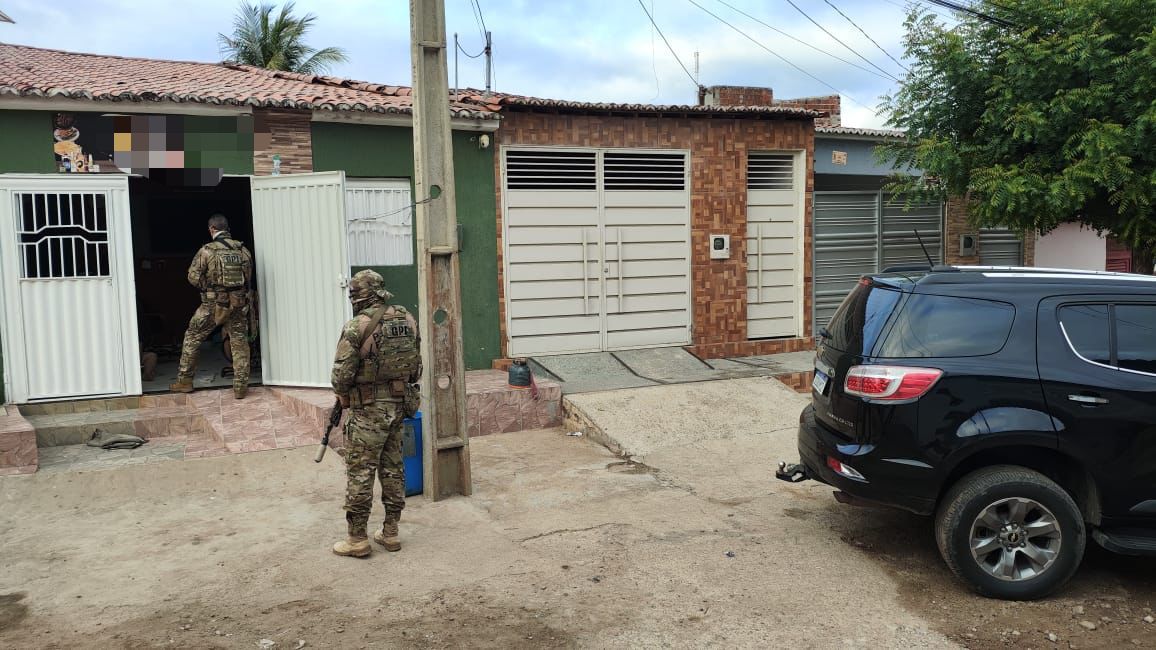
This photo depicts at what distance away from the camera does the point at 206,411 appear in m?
8.04

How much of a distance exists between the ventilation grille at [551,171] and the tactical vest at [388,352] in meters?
5.20

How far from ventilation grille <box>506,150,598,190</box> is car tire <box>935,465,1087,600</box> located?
6.85m

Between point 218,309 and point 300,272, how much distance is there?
0.84 metres

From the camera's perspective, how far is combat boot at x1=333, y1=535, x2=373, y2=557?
206 inches

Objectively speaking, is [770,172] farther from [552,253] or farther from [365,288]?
[365,288]

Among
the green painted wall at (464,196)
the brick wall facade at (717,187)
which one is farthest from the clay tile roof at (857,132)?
the green painted wall at (464,196)

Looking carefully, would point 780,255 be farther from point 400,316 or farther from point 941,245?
point 400,316

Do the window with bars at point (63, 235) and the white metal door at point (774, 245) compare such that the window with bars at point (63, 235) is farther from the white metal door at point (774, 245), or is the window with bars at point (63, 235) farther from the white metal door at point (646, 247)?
the white metal door at point (774, 245)

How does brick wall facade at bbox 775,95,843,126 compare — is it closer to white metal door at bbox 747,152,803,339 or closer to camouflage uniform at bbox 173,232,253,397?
white metal door at bbox 747,152,803,339

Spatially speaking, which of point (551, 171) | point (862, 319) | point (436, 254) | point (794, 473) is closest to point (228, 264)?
point (436, 254)

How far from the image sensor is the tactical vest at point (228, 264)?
8.20m

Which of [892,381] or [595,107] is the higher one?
[595,107]

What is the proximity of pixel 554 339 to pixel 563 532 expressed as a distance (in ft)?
16.4

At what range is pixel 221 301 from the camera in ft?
27.1
